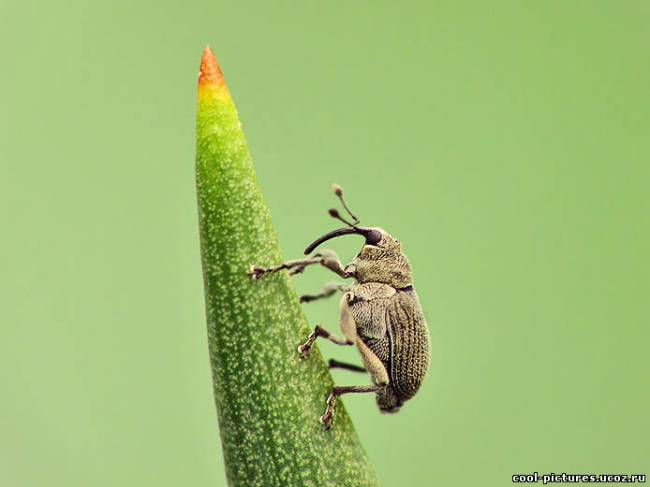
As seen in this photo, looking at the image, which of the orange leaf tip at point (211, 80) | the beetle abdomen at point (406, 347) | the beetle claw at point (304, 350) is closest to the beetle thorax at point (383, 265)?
the beetle abdomen at point (406, 347)

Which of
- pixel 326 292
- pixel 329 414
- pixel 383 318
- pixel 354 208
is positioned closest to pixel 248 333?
pixel 329 414

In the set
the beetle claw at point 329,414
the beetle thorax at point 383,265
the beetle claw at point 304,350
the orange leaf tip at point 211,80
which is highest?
the orange leaf tip at point 211,80

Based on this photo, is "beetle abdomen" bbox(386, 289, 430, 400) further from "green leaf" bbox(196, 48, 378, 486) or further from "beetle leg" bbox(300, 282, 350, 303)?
"green leaf" bbox(196, 48, 378, 486)

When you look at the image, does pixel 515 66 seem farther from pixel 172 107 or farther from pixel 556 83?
pixel 172 107

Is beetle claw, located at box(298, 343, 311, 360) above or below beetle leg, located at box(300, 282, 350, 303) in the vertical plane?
below

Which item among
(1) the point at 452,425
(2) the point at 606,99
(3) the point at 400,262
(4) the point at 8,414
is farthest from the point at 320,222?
(2) the point at 606,99

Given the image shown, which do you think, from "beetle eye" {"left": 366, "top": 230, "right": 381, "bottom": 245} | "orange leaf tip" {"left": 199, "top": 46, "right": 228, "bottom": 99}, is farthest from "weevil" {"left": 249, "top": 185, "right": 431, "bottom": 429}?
"orange leaf tip" {"left": 199, "top": 46, "right": 228, "bottom": 99}

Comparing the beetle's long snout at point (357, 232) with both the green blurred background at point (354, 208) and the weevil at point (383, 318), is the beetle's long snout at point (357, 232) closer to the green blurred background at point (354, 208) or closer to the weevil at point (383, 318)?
the weevil at point (383, 318)
